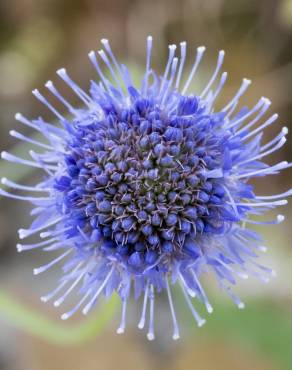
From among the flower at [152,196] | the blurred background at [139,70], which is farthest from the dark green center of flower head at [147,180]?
the blurred background at [139,70]

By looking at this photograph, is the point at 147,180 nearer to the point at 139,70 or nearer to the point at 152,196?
the point at 152,196

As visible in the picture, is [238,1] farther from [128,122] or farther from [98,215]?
[98,215]

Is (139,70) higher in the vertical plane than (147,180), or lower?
higher

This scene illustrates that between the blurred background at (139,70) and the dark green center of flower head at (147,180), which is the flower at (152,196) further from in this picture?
the blurred background at (139,70)

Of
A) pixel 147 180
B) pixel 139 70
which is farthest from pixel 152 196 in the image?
pixel 139 70

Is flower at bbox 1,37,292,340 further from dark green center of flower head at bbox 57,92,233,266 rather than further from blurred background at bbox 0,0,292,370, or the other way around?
blurred background at bbox 0,0,292,370

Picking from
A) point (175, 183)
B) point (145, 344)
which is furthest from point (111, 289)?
point (145, 344)
